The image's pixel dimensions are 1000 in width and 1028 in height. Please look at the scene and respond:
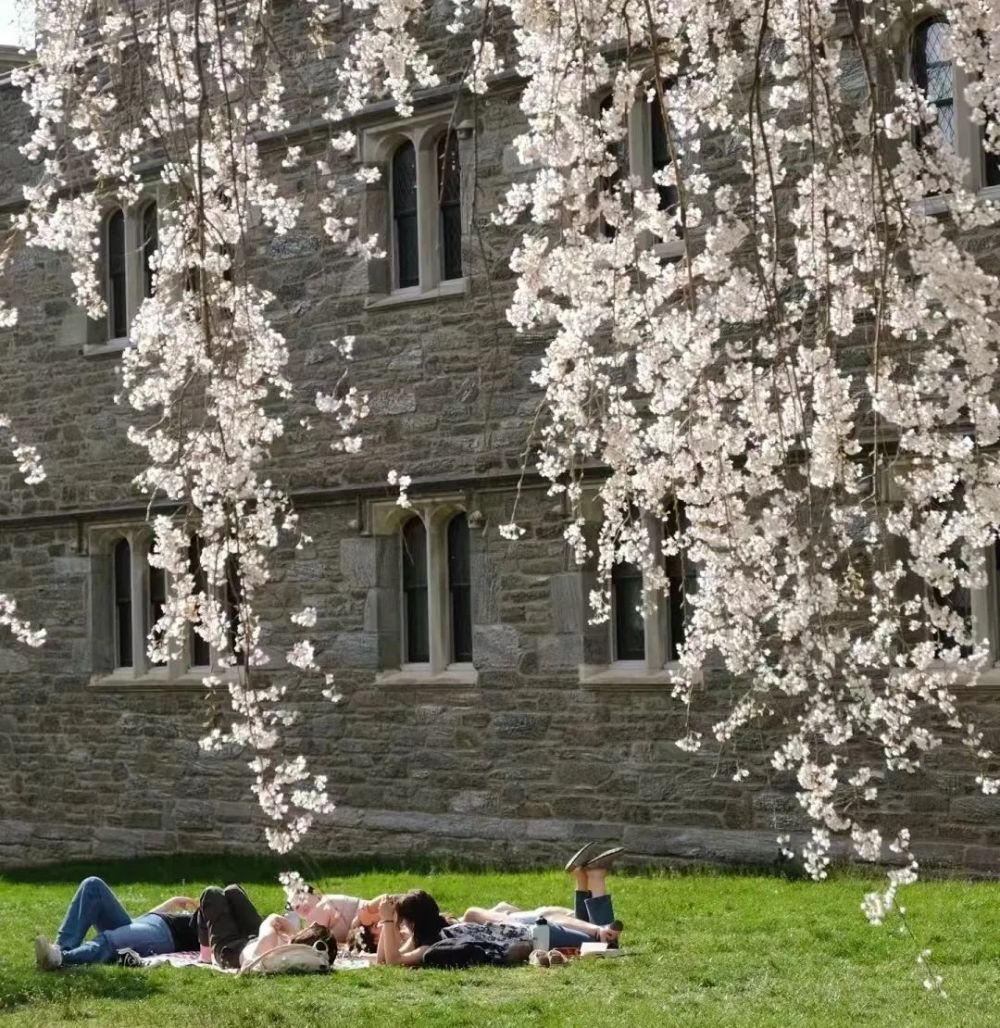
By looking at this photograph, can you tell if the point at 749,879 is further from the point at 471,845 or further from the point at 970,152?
the point at 970,152

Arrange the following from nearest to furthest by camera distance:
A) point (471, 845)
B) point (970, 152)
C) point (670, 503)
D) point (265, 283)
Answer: point (970, 152), point (670, 503), point (471, 845), point (265, 283)

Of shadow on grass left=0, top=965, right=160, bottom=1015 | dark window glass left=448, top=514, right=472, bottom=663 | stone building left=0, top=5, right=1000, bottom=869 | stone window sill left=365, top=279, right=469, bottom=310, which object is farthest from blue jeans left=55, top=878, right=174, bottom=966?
stone window sill left=365, top=279, right=469, bottom=310

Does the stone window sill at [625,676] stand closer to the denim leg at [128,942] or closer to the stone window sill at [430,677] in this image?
the stone window sill at [430,677]

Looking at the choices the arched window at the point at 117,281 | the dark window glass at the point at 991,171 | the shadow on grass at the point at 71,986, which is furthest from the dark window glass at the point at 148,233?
the shadow on grass at the point at 71,986

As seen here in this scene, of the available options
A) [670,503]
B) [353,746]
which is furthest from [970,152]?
[353,746]

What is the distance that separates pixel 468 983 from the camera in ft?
26.4

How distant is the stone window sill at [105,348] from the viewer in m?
14.8

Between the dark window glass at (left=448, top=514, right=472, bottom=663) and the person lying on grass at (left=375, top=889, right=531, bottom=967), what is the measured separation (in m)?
4.26

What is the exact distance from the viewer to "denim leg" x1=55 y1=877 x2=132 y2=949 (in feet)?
29.3

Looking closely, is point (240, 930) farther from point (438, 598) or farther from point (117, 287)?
point (117, 287)

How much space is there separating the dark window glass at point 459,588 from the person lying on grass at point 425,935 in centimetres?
426

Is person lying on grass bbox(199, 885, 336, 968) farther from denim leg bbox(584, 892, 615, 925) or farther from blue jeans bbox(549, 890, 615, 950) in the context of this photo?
denim leg bbox(584, 892, 615, 925)

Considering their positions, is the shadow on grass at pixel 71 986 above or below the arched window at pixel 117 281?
below

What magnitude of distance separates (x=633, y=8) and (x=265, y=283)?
8209mm
